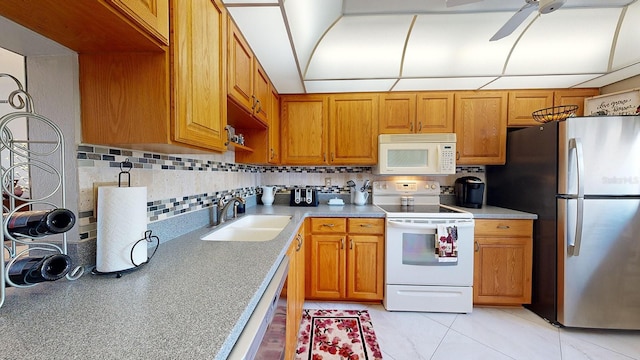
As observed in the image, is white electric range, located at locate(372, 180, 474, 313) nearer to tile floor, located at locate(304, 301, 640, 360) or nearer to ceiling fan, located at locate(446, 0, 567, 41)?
tile floor, located at locate(304, 301, 640, 360)

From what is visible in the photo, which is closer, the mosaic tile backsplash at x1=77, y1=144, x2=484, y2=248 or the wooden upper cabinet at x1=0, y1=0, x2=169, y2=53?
the wooden upper cabinet at x1=0, y1=0, x2=169, y2=53

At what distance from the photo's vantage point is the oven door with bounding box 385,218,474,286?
197 cm

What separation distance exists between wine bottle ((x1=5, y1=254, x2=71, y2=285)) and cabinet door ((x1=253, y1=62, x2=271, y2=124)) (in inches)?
49.2

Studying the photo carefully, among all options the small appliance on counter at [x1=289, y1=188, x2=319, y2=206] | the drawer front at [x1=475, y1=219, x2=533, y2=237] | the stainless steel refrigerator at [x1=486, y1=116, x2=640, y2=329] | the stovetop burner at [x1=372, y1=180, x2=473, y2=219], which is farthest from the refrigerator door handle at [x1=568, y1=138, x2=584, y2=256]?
the small appliance on counter at [x1=289, y1=188, x2=319, y2=206]

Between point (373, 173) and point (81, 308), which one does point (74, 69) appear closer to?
point (81, 308)

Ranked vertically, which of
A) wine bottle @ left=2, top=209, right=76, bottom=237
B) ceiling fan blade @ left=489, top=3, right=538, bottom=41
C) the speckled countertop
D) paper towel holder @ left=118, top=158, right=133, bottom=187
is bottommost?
the speckled countertop

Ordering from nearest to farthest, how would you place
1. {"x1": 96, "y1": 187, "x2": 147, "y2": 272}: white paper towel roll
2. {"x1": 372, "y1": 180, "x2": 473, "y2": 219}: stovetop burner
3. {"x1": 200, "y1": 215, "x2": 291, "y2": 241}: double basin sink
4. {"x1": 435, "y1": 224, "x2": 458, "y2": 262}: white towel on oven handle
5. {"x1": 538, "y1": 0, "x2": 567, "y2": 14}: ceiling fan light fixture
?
{"x1": 96, "y1": 187, "x2": 147, "y2": 272}: white paper towel roll → {"x1": 538, "y1": 0, "x2": 567, "y2": 14}: ceiling fan light fixture → {"x1": 200, "y1": 215, "x2": 291, "y2": 241}: double basin sink → {"x1": 435, "y1": 224, "x2": 458, "y2": 262}: white towel on oven handle → {"x1": 372, "y1": 180, "x2": 473, "y2": 219}: stovetop burner

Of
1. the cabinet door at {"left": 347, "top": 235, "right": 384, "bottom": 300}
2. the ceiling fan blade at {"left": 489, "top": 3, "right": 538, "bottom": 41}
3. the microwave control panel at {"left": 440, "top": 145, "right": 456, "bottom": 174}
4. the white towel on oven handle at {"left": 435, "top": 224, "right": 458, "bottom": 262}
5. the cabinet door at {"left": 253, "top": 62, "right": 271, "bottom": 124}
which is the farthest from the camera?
the microwave control panel at {"left": 440, "top": 145, "right": 456, "bottom": 174}

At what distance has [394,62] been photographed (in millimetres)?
2004

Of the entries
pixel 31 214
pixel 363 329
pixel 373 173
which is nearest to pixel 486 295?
pixel 363 329

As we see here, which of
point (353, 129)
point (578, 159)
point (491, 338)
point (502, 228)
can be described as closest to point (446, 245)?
point (502, 228)

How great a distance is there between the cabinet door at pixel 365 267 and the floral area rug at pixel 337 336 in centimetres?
16

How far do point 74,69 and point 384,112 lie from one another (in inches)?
87.1

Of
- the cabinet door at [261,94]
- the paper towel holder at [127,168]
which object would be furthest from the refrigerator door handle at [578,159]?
the paper towel holder at [127,168]
